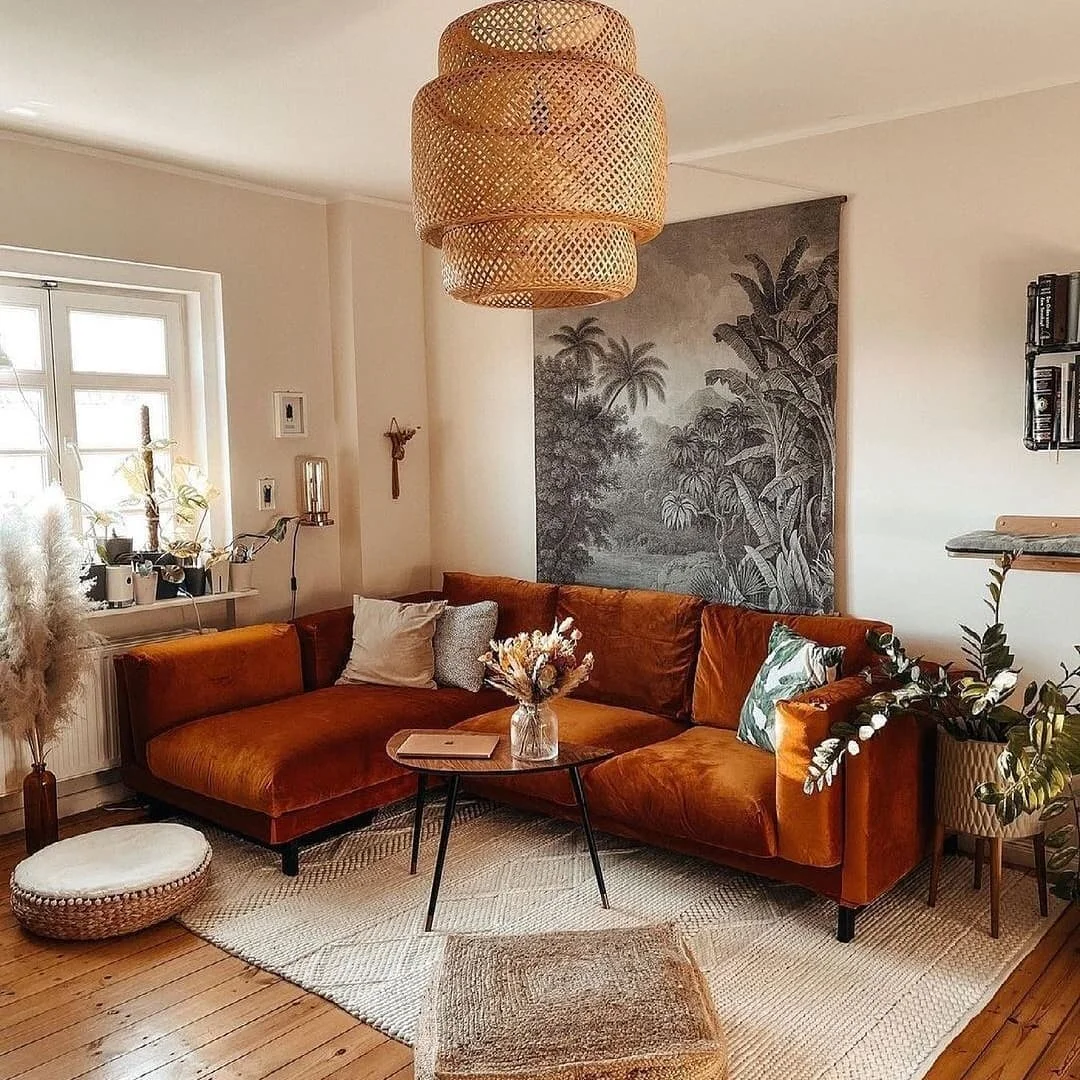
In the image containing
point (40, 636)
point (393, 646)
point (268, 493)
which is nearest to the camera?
point (40, 636)

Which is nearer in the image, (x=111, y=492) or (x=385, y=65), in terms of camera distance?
(x=385, y=65)

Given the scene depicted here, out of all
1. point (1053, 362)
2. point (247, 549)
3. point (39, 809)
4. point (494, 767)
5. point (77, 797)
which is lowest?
point (77, 797)

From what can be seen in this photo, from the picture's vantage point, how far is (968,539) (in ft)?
10.4

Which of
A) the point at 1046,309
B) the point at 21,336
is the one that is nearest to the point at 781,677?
the point at 1046,309

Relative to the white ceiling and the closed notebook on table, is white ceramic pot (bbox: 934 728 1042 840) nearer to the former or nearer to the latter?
the closed notebook on table

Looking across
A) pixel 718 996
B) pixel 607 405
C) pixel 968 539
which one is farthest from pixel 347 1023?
pixel 607 405

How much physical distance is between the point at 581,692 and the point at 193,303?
2342 mm

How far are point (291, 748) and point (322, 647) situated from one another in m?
0.94

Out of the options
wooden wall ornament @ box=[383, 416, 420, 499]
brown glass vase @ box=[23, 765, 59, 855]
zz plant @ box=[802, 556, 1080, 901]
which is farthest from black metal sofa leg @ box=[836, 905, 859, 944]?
wooden wall ornament @ box=[383, 416, 420, 499]

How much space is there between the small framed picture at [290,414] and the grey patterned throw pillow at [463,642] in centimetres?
110

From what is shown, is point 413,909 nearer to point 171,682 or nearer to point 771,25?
point 171,682

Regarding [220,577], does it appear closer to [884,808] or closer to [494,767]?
[494,767]

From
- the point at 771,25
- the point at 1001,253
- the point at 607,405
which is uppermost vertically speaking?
the point at 771,25

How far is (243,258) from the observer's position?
4492mm
